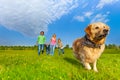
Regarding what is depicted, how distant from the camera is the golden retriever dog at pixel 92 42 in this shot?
51.5ft

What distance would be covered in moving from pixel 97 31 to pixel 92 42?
23.8 inches

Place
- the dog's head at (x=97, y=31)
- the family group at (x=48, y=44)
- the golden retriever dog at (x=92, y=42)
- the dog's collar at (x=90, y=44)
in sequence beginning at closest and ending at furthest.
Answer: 1. the dog's head at (x=97, y=31)
2. the golden retriever dog at (x=92, y=42)
3. the dog's collar at (x=90, y=44)
4. the family group at (x=48, y=44)

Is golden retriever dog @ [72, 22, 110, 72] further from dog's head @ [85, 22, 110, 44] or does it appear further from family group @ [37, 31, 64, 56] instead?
family group @ [37, 31, 64, 56]

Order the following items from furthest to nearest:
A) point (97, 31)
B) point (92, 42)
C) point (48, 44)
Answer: point (48, 44), point (92, 42), point (97, 31)

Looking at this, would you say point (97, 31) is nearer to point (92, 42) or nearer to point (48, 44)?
point (92, 42)

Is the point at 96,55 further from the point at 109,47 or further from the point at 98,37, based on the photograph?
the point at 109,47

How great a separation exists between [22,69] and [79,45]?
3116 mm

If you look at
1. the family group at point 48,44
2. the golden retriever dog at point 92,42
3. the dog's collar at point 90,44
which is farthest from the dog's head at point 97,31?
the family group at point 48,44

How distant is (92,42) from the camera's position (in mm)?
16156

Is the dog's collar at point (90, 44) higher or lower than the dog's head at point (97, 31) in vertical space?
lower

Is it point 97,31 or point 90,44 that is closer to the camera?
point 97,31

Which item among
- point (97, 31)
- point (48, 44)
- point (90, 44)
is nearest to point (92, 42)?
point (90, 44)

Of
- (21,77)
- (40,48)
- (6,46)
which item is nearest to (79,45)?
(21,77)

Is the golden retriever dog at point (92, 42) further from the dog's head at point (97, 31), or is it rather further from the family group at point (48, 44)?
the family group at point (48, 44)
